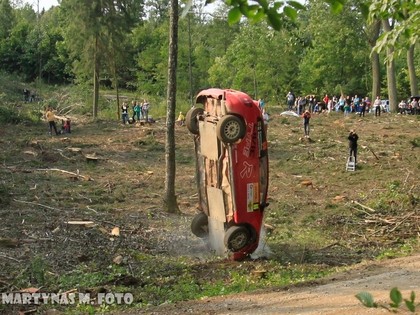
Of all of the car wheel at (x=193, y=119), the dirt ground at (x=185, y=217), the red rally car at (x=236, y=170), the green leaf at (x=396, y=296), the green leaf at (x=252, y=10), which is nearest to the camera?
the green leaf at (x=396, y=296)

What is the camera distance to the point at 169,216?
1502 centimetres

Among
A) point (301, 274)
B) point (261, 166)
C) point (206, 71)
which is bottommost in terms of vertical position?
point (301, 274)

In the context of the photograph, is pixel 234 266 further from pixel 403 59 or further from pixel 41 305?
pixel 403 59

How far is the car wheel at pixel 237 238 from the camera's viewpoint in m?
10.7

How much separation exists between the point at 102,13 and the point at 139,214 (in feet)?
92.8

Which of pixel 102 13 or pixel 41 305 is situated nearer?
pixel 41 305

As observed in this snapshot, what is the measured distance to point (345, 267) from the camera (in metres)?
10.6

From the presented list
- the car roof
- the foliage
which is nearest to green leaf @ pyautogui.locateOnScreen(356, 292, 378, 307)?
the foliage

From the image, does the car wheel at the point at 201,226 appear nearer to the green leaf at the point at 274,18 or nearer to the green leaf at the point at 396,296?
the green leaf at the point at 274,18

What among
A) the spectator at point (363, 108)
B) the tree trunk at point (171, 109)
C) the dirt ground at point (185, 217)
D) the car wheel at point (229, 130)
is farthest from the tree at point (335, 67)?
the car wheel at point (229, 130)

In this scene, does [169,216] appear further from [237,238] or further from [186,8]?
[186,8]

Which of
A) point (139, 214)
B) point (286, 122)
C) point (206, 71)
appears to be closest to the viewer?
point (139, 214)

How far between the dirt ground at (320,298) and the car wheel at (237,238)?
1814 mm

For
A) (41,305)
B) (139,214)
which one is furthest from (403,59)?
(41,305)
